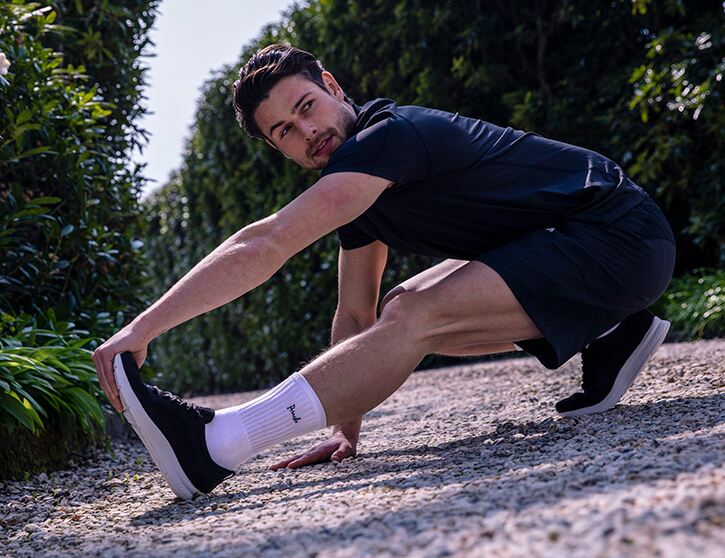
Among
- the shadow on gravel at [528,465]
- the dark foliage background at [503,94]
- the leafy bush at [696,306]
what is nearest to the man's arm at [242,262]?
the shadow on gravel at [528,465]

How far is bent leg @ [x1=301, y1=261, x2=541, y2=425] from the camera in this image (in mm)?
2020

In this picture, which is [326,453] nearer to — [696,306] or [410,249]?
[410,249]

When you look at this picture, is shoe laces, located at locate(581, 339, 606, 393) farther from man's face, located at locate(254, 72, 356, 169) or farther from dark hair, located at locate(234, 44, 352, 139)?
dark hair, located at locate(234, 44, 352, 139)

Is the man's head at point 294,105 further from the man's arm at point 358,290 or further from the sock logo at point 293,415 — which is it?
the sock logo at point 293,415

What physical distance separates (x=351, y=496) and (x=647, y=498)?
0.66m

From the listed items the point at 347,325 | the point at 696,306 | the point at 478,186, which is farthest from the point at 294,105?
the point at 696,306

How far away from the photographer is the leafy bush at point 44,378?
263cm

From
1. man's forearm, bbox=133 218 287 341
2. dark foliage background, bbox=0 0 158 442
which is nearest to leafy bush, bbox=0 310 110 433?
dark foliage background, bbox=0 0 158 442

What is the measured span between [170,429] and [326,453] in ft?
1.85

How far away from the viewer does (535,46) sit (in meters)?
5.91

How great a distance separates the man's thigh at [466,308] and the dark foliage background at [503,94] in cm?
249

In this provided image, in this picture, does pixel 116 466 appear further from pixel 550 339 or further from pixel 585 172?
pixel 585 172

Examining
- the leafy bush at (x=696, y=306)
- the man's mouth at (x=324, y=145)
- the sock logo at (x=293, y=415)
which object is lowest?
the leafy bush at (x=696, y=306)

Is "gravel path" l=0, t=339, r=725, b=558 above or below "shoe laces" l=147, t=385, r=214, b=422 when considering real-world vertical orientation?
below
